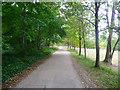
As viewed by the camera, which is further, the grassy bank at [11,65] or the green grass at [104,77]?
the grassy bank at [11,65]

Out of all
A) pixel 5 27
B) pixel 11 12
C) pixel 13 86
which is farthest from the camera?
pixel 5 27

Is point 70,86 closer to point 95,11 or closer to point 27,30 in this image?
point 95,11

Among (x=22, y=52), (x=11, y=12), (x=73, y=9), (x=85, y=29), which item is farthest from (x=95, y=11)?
(x=22, y=52)

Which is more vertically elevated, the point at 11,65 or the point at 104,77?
the point at 11,65

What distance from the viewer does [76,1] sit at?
651 cm

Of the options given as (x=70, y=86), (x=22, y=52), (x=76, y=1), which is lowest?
(x=70, y=86)

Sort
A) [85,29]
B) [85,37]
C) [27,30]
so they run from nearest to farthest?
1. [27,30]
2. [85,29]
3. [85,37]

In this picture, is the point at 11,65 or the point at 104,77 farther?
the point at 11,65

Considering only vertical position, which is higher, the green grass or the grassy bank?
the grassy bank

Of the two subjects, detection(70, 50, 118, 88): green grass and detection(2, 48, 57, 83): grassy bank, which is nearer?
detection(70, 50, 118, 88): green grass

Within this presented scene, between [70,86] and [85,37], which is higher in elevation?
[85,37]

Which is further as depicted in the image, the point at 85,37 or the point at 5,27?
the point at 85,37

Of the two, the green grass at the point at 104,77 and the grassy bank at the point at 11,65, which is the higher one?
the grassy bank at the point at 11,65

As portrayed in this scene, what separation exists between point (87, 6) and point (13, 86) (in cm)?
679
